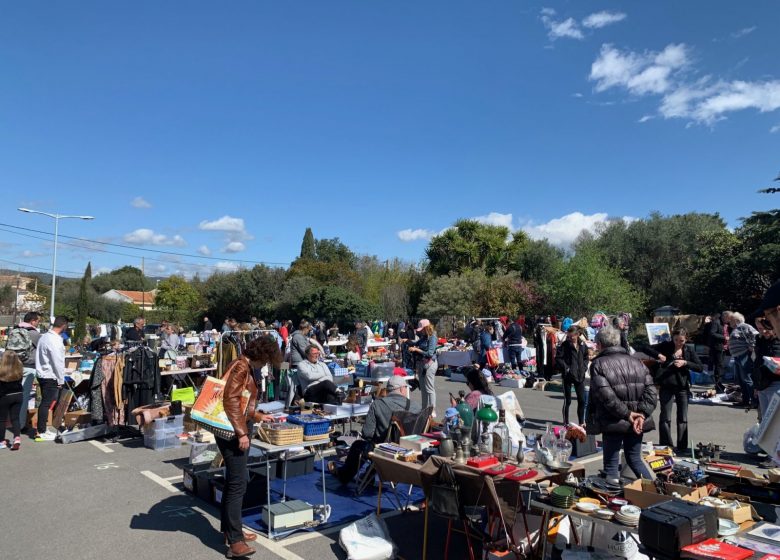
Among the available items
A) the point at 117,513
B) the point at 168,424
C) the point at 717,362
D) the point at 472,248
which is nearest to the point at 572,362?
the point at 168,424

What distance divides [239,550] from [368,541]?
957mm

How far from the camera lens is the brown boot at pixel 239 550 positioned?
4023 millimetres

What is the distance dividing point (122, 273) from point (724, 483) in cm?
10478

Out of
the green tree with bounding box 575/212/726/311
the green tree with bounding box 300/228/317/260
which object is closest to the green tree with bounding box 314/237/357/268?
the green tree with bounding box 300/228/317/260

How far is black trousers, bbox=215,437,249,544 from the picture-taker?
4.08 meters

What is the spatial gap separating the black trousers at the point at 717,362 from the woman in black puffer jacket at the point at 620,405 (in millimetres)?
9196

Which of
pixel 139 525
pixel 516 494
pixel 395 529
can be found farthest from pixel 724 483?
pixel 139 525

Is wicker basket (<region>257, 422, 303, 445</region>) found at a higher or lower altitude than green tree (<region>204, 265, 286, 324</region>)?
lower

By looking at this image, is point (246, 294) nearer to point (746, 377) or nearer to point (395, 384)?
point (746, 377)

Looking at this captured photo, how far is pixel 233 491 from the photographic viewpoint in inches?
163

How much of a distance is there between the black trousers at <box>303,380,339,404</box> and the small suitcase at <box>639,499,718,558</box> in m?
5.69

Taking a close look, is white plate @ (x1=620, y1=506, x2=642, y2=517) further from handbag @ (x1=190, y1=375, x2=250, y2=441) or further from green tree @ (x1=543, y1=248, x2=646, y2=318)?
green tree @ (x1=543, y1=248, x2=646, y2=318)

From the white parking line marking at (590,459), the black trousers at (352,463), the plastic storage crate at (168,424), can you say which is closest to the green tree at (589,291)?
the white parking line marking at (590,459)

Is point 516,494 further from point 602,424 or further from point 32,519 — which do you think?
point 32,519
